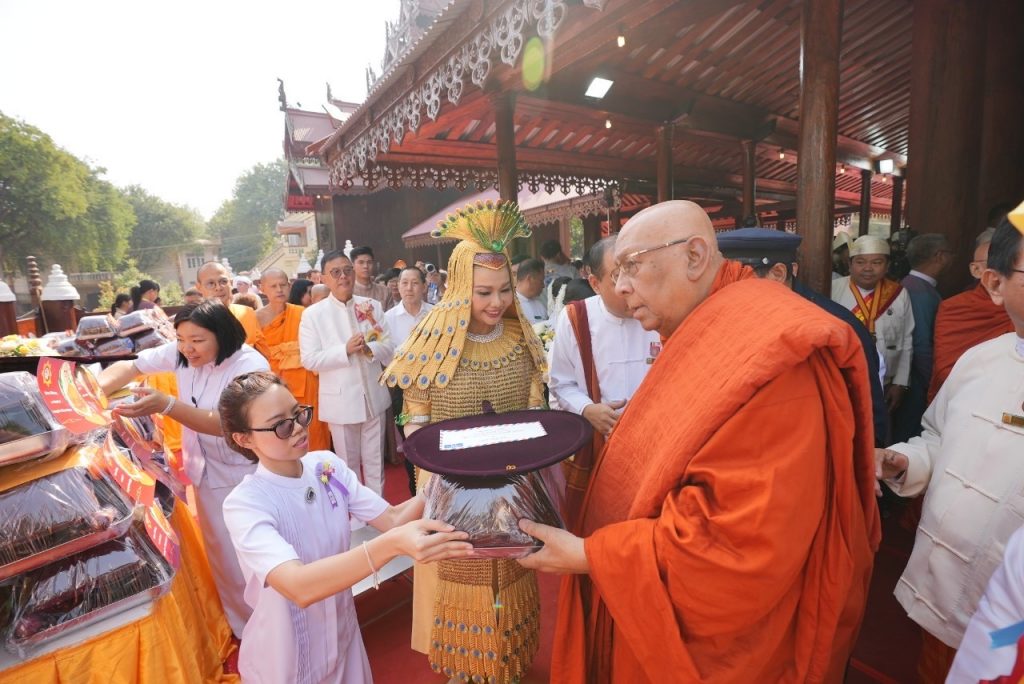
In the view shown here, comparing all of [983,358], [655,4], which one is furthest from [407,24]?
[983,358]

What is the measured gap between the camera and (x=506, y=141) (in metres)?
5.64

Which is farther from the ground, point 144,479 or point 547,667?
point 144,479

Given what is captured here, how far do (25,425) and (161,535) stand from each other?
659mm

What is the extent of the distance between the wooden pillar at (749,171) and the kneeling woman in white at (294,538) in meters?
8.57

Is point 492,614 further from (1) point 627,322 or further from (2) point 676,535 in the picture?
(1) point 627,322

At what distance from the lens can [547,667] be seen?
101 inches

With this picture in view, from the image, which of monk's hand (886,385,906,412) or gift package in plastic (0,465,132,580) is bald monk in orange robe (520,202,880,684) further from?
monk's hand (886,385,906,412)

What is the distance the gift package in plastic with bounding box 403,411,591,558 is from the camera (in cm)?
141

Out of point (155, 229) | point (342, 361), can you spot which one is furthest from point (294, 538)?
point (155, 229)

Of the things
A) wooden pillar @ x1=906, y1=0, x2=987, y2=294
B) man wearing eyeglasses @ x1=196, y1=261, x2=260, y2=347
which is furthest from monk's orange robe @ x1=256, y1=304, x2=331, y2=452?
wooden pillar @ x1=906, y1=0, x2=987, y2=294

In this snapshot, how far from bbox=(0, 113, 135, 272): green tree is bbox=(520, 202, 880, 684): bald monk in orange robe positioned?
42693mm

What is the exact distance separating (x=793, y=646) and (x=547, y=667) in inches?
62.0

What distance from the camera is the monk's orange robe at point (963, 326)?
285 cm

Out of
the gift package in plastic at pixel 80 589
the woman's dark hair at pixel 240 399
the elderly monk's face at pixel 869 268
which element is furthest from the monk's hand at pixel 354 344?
the elderly monk's face at pixel 869 268
